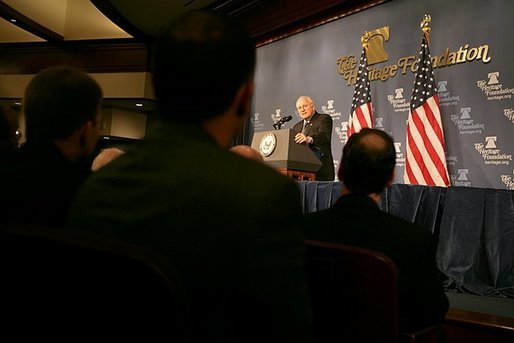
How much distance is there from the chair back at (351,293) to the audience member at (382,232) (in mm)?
131

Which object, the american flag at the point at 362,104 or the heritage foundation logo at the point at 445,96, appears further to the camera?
the american flag at the point at 362,104

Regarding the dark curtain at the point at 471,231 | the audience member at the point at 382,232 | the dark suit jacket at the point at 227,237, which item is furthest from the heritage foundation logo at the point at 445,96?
the dark suit jacket at the point at 227,237

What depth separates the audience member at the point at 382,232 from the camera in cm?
124

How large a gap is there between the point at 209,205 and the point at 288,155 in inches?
129

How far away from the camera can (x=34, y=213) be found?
40.9 inches

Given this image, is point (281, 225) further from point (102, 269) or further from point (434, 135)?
point (434, 135)

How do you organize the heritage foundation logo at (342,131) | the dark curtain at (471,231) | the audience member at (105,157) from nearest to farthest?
the audience member at (105,157) < the dark curtain at (471,231) < the heritage foundation logo at (342,131)

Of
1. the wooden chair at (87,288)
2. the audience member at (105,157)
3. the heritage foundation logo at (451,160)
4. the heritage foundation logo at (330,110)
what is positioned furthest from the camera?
the heritage foundation logo at (330,110)

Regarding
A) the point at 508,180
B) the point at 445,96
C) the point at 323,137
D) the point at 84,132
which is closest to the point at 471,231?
the point at 508,180

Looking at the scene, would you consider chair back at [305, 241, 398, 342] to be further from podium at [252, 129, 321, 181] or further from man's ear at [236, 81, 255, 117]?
podium at [252, 129, 321, 181]

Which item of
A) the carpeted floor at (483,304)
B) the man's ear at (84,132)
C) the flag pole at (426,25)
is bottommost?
the carpeted floor at (483,304)

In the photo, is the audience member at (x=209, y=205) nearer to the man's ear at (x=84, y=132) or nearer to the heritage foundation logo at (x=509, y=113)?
the man's ear at (x=84, y=132)

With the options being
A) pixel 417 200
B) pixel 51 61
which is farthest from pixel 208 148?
pixel 51 61

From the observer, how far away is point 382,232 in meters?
1.25
